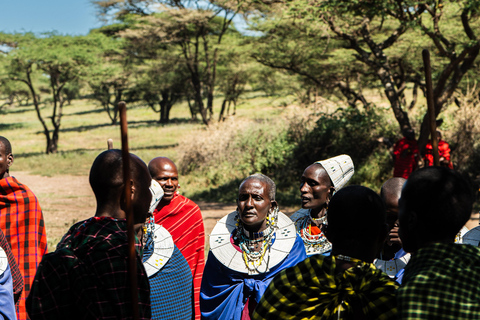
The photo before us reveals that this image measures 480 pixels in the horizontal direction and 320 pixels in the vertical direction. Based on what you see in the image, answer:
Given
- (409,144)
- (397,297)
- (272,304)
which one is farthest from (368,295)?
(409,144)

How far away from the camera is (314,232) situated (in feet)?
12.1

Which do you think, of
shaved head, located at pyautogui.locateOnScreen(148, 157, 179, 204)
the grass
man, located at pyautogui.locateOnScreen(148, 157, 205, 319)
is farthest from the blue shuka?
the grass

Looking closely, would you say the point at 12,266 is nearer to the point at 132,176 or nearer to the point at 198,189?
the point at 132,176

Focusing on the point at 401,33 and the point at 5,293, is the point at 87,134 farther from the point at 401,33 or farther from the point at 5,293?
the point at 5,293

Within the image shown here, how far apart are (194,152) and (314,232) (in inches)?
486

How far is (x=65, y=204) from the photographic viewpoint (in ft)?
42.8

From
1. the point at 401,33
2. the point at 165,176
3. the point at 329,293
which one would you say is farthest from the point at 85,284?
the point at 401,33

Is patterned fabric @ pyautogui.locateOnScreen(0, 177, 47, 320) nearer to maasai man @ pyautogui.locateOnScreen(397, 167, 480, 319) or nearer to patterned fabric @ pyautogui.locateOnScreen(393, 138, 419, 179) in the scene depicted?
maasai man @ pyautogui.locateOnScreen(397, 167, 480, 319)

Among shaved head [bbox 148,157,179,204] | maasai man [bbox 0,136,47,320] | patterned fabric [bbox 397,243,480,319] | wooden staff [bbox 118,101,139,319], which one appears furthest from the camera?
shaved head [bbox 148,157,179,204]

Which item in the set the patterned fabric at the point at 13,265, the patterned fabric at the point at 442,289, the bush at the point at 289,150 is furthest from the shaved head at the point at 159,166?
the bush at the point at 289,150

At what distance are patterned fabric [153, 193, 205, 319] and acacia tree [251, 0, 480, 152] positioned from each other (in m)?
6.00

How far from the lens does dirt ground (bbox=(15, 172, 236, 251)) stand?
10227 mm

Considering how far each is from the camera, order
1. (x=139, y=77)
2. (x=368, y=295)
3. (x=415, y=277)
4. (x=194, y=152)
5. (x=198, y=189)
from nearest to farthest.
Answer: (x=415, y=277) < (x=368, y=295) < (x=198, y=189) < (x=194, y=152) < (x=139, y=77)

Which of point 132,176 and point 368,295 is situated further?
point 132,176
